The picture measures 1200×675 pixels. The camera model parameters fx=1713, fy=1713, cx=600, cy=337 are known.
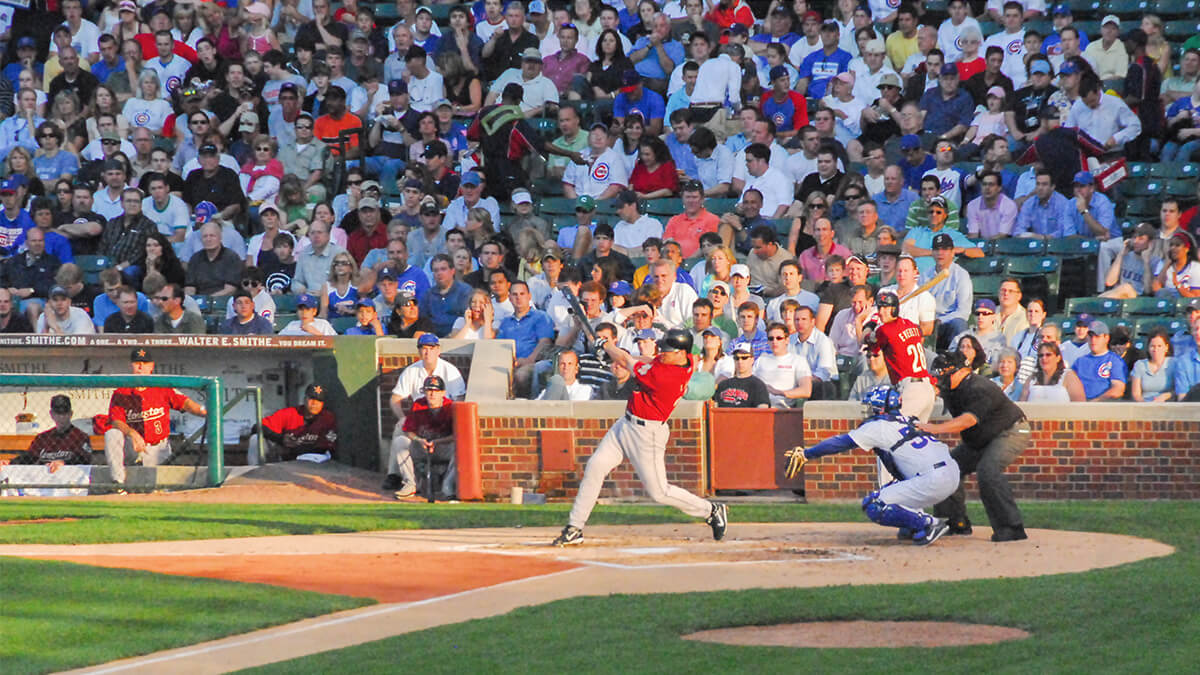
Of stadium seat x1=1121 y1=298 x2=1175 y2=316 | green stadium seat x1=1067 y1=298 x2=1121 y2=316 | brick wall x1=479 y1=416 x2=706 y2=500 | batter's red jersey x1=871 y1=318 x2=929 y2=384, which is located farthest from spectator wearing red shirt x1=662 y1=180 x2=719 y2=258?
batter's red jersey x1=871 y1=318 x2=929 y2=384

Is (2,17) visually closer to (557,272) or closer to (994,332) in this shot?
(557,272)

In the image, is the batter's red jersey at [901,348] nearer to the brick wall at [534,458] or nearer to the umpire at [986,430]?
the umpire at [986,430]

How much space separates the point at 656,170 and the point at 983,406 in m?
7.60

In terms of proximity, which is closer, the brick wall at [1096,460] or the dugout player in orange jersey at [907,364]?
the dugout player in orange jersey at [907,364]

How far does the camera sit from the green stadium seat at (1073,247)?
55.5 ft

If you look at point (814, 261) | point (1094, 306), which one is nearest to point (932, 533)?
point (1094, 306)

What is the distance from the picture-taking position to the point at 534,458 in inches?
610

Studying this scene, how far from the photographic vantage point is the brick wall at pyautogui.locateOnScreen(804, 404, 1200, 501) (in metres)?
14.5

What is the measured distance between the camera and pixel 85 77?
72.8ft

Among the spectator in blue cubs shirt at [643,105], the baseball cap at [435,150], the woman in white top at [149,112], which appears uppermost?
the woman in white top at [149,112]

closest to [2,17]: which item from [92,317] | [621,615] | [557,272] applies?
[92,317]

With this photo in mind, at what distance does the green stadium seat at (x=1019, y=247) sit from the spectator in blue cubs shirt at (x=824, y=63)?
11.8 feet

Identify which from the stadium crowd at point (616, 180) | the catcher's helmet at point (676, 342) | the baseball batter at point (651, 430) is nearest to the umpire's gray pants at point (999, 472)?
the baseball batter at point (651, 430)

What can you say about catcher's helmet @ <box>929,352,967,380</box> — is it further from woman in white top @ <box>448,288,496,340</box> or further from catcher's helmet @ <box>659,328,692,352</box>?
woman in white top @ <box>448,288,496,340</box>
